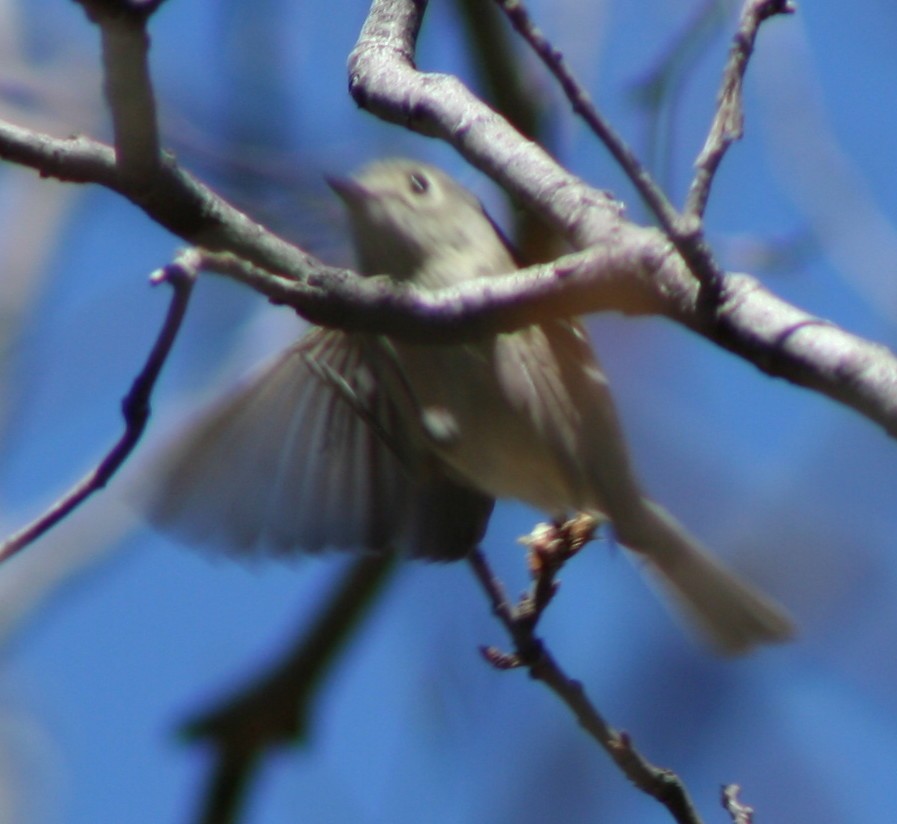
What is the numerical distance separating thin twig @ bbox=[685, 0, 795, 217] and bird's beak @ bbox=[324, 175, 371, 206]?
1.39m

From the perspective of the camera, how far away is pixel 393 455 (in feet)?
10.5

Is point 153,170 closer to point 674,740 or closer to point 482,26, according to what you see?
point 674,740

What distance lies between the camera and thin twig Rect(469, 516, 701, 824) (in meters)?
1.94

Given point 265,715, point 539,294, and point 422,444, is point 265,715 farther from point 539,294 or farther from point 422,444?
point 539,294

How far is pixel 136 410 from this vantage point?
1.57m

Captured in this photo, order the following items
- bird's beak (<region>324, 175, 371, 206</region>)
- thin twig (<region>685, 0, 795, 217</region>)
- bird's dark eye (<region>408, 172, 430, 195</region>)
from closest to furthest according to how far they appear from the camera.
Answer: thin twig (<region>685, 0, 795, 217</region>) → bird's beak (<region>324, 175, 371, 206</region>) → bird's dark eye (<region>408, 172, 430, 195</region>)

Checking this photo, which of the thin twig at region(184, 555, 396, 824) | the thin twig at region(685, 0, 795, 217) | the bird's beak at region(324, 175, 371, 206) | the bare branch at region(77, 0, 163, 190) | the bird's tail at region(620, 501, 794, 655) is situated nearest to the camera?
the bare branch at region(77, 0, 163, 190)

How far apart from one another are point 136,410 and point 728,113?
820mm

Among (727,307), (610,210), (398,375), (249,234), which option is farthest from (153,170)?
(398,375)

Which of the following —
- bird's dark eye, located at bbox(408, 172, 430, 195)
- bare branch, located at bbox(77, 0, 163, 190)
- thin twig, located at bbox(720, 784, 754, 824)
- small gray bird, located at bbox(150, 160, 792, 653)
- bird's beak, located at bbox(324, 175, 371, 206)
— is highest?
bare branch, located at bbox(77, 0, 163, 190)

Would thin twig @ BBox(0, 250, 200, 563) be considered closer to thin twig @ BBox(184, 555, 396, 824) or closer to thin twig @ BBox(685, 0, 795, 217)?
thin twig @ BBox(685, 0, 795, 217)

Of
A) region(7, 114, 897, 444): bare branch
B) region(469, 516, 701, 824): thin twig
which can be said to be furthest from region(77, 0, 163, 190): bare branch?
region(469, 516, 701, 824): thin twig

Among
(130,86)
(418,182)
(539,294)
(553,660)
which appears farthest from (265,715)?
(130,86)

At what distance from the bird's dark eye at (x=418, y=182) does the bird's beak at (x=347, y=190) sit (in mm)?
177
